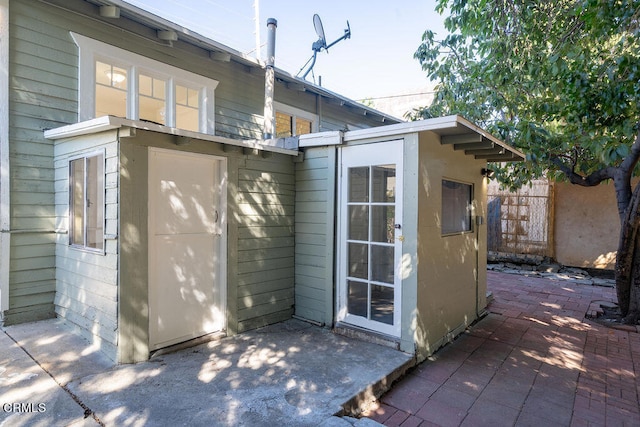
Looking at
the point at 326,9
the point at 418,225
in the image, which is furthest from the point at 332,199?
the point at 326,9

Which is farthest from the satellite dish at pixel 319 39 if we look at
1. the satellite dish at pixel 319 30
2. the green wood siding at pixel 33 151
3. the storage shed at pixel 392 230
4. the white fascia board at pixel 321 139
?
the green wood siding at pixel 33 151

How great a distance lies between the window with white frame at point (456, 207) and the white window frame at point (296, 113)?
3.63m

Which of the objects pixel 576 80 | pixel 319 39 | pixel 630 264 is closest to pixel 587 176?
pixel 630 264

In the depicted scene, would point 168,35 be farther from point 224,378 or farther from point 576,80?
point 576,80

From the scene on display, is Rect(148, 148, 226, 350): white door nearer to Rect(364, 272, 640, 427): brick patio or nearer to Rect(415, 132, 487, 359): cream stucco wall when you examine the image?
Rect(364, 272, 640, 427): brick patio

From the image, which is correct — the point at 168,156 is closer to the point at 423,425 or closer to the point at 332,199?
the point at 332,199

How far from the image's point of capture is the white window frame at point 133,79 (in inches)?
160

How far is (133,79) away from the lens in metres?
4.55

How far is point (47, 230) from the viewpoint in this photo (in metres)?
3.79

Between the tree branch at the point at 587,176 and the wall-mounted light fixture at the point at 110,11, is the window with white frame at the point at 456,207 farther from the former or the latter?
the wall-mounted light fixture at the point at 110,11

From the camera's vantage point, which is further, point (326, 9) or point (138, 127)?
point (326, 9)

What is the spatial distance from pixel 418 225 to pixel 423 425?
5.35 ft

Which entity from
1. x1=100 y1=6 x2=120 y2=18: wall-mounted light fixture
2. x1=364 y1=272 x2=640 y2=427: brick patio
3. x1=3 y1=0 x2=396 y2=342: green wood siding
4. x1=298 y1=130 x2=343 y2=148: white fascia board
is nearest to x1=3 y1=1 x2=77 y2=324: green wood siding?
x1=3 y1=0 x2=396 y2=342: green wood siding

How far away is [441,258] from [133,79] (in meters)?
4.29
